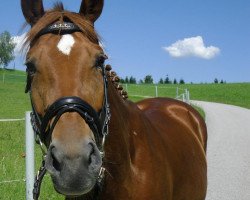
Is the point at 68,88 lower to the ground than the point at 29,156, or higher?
higher

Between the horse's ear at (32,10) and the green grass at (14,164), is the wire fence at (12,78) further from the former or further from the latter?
the horse's ear at (32,10)

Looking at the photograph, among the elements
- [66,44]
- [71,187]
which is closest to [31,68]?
[66,44]

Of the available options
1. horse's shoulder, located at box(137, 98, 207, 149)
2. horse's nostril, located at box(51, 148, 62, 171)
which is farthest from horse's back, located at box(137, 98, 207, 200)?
horse's nostril, located at box(51, 148, 62, 171)

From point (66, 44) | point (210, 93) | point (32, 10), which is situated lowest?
point (210, 93)

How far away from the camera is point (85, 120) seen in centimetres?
219

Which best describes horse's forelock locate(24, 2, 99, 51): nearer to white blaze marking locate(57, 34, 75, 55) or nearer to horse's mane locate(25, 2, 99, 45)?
horse's mane locate(25, 2, 99, 45)

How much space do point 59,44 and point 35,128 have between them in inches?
20.3

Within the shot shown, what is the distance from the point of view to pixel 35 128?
2514 mm

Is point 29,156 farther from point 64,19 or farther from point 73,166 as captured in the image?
point 73,166

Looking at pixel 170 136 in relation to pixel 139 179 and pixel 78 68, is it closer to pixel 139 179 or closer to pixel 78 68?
pixel 139 179

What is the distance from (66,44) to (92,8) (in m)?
0.43

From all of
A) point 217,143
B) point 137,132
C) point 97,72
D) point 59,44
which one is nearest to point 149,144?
point 137,132

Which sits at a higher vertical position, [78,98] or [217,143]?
[78,98]

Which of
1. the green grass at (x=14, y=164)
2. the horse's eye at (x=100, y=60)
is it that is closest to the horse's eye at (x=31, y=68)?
the horse's eye at (x=100, y=60)
